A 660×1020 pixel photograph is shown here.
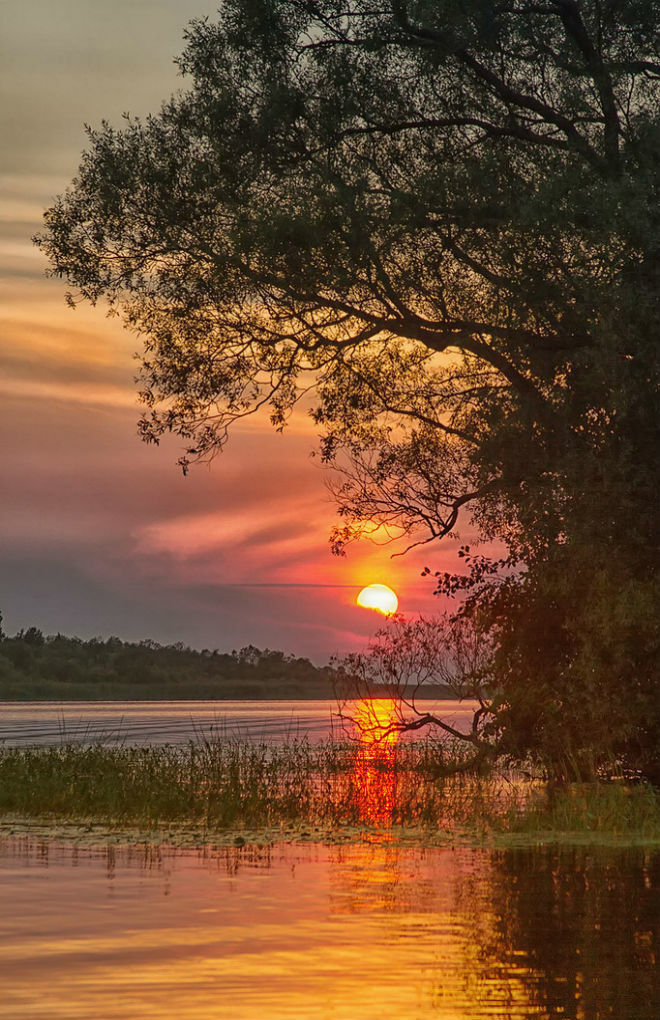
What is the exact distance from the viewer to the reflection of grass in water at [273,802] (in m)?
21.9

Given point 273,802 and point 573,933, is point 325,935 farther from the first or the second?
point 273,802

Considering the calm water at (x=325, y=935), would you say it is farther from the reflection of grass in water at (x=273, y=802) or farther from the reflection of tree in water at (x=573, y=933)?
the reflection of grass in water at (x=273, y=802)

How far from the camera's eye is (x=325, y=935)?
12.6 metres

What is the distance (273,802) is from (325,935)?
10.6 m

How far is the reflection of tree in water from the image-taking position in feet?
33.3

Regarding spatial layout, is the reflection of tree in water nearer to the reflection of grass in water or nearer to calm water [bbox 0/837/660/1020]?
calm water [bbox 0/837/660/1020]

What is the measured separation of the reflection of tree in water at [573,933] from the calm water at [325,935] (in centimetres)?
2

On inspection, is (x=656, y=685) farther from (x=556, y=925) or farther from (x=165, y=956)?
(x=165, y=956)

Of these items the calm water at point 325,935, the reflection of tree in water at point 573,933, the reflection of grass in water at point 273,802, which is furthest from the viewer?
the reflection of grass in water at point 273,802

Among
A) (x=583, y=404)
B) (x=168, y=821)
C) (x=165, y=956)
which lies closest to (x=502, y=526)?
(x=583, y=404)

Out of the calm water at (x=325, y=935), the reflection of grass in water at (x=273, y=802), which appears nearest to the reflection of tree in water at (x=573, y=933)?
the calm water at (x=325, y=935)

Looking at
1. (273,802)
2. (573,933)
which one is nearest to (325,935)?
(573,933)

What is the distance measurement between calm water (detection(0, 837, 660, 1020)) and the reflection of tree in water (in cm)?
2

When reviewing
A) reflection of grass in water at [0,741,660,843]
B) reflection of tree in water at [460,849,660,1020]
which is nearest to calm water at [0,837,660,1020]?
reflection of tree in water at [460,849,660,1020]
